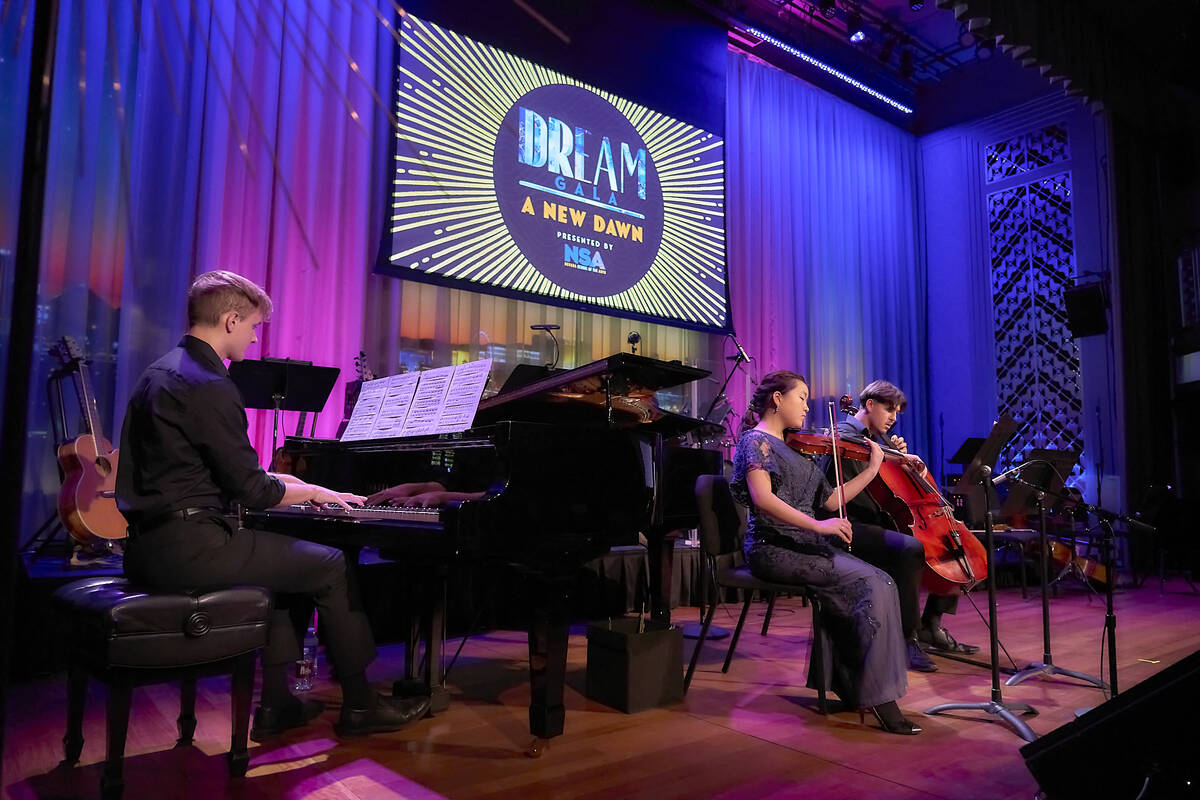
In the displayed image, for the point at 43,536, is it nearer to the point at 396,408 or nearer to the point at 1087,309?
the point at 396,408

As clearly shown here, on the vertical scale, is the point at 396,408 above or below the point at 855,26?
below

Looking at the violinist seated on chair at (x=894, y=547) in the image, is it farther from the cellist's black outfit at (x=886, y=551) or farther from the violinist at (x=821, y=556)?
the violinist at (x=821, y=556)

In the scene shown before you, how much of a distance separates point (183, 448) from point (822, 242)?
760 centimetres

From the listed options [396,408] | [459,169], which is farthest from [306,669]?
[459,169]

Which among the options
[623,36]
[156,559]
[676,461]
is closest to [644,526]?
[676,461]

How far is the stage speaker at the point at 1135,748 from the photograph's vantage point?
1359 mm

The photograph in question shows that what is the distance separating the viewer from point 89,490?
12.4ft

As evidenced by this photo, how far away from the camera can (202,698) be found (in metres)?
3.18

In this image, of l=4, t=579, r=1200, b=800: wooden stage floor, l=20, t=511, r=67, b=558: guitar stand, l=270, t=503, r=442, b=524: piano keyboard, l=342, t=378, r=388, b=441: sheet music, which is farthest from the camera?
l=20, t=511, r=67, b=558: guitar stand

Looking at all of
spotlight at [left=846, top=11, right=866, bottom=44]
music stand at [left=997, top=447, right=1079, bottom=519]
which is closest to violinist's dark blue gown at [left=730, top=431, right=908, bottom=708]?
music stand at [left=997, top=447, right=1079, bottom=519]

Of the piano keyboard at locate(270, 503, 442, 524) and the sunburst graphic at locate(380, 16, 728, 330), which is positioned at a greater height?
the sunburst graphic at locate(380, 16, 728, 330)

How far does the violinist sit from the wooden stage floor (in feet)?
0.60

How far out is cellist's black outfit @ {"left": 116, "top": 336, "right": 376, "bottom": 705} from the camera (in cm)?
226

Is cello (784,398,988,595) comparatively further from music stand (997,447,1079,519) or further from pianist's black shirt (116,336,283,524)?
pianist's black shirt (116,336,283,524)
